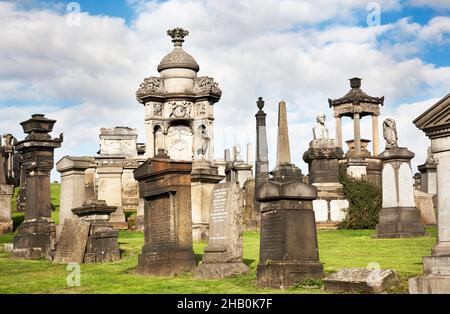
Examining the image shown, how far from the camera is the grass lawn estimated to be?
13.9 metres

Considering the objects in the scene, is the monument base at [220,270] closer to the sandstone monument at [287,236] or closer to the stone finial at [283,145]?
the sandstone monument at [287,236]

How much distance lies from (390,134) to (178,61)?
10.4 metres

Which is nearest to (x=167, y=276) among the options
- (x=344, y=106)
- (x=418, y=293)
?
(x=418, y=293)

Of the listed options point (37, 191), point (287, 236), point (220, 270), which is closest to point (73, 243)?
point (37, 191)

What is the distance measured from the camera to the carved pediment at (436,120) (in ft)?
38.4

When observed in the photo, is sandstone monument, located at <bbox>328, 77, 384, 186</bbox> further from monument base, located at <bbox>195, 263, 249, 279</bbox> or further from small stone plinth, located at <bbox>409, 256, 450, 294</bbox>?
small stone plinth, located at <bbox>409, 256, 450, 294</bbox>

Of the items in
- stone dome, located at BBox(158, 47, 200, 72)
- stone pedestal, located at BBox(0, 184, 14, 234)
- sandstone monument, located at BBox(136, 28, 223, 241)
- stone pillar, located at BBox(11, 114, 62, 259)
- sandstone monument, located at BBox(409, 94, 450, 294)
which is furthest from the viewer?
stone dome, located at BBox(158, 47, 200, 72)

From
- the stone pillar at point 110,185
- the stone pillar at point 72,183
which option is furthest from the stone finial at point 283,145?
the stone pillar at point 110,185

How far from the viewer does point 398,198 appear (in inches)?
918

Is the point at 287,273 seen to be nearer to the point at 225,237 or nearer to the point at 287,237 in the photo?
the point at 287,237

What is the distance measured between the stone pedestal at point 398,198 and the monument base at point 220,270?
27.5 ft

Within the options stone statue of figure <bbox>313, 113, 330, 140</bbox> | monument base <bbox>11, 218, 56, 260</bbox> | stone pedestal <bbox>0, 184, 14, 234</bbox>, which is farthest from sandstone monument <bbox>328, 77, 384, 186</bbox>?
monument base <bbox>11, 218, 56, 260</bbox>

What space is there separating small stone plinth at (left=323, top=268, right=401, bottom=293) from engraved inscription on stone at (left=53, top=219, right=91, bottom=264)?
26.3 feet
